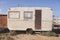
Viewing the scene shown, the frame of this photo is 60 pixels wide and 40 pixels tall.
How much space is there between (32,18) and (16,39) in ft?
15.3

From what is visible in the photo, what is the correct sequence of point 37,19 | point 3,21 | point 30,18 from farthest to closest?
point 3,21, point 30,18, point 37,19

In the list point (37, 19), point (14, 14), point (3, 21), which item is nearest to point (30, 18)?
point (37, 19)

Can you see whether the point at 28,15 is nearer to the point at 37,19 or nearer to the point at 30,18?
the point at 30,18

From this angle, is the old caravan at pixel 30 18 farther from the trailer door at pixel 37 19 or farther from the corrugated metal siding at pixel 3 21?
the corrugated metal siding at pixel 3 21

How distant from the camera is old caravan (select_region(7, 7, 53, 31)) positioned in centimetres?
1814

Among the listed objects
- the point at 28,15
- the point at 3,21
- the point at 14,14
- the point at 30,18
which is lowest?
the point at 3,21

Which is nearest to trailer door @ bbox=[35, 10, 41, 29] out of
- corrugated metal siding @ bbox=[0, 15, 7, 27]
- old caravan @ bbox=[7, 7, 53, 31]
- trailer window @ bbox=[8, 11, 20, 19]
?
old caravan @ bbox=[7, 7, 53, 31]

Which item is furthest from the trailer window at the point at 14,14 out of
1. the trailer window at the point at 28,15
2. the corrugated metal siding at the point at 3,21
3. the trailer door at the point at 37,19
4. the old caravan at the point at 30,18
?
the corrugated metal siding at the point at 3,21

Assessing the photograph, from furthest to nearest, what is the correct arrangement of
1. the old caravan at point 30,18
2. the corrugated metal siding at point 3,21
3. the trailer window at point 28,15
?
the corrugated metal siding at point 3,21
the trailer window at point 28,15
the old caravan at point 30,18

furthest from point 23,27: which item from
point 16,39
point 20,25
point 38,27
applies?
point 16,39

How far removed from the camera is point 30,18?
18.5 meters

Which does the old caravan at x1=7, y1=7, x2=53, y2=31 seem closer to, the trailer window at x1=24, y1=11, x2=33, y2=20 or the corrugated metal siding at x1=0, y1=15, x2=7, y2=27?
the trailer window at x1=24, y1=11, x2=33, y2=20

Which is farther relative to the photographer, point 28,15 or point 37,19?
point 28,15

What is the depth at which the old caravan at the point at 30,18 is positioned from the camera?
59.5ft
